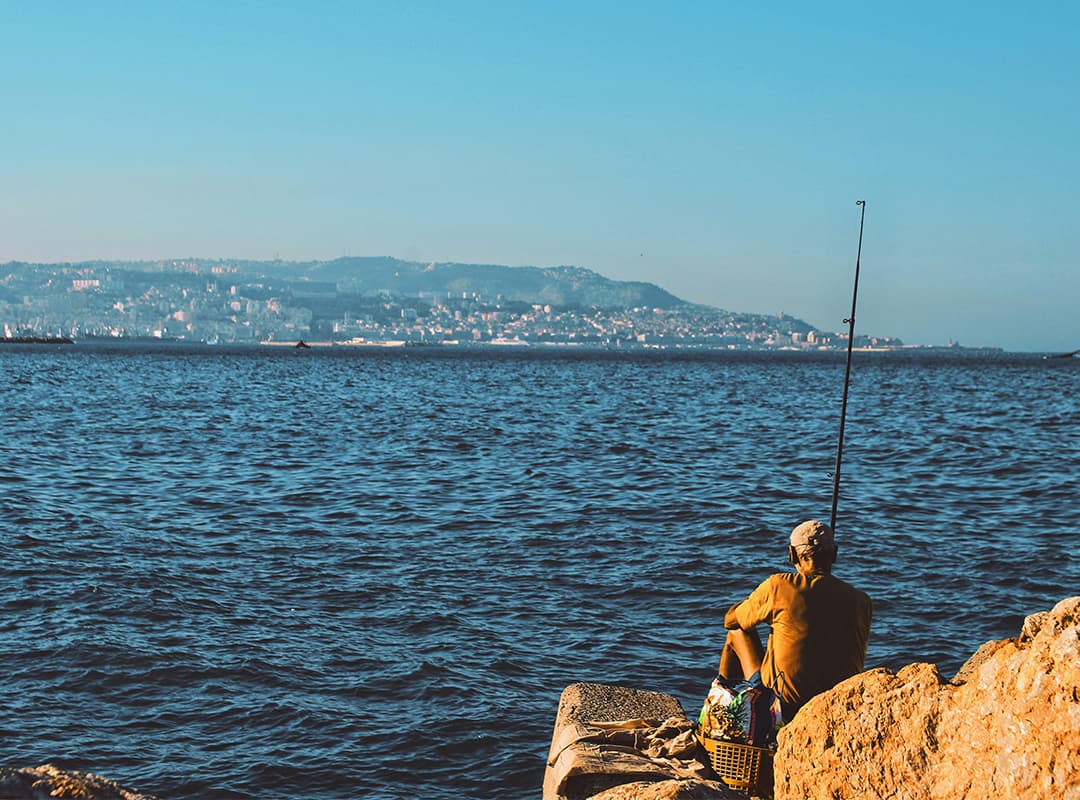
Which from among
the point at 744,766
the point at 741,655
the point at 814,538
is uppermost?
the point at 814,538

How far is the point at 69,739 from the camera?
915cm

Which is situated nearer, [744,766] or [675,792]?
[675,792]

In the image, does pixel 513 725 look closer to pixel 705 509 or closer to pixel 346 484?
pixel 705 509

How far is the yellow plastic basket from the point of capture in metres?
6.34

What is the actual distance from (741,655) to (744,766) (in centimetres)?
74

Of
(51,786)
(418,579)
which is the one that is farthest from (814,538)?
(418,579)

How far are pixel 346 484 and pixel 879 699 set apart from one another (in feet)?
67.5

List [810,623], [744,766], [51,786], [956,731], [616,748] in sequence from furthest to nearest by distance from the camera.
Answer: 1. [616,748]
2. [810,623]
3. [744,766]
4. [956,731]
5. [51,786]

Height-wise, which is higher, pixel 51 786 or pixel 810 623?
pixel 810 623

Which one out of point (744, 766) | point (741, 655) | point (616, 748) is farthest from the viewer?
point (616, 748)

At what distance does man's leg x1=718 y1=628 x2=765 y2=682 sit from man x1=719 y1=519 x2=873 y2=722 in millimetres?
199

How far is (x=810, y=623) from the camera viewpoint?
6.52 meters

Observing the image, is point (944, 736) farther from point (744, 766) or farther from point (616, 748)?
point (616, 748)

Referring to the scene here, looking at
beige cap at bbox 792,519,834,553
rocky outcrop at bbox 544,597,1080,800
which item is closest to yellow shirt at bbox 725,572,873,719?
beige cap at bbox 792,519,834,553
